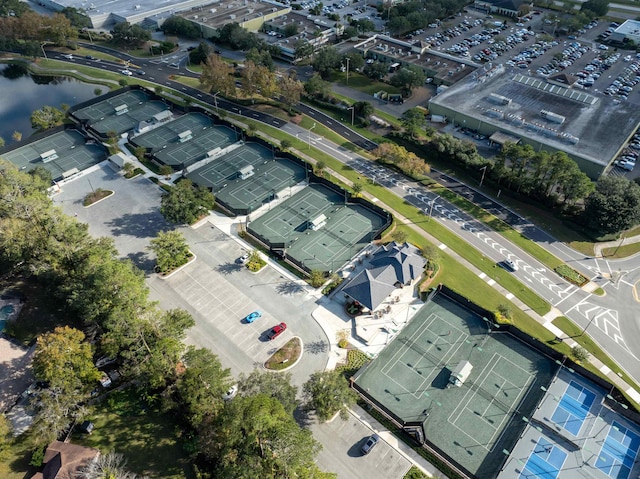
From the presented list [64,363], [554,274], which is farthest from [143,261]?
[554,274]

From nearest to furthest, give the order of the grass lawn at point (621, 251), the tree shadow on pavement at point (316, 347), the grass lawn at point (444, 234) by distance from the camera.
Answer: the tree shadow on pavement at point (316, 347) < the grass lawn at point (444, 234) < the grass lawn at point (621, 251)

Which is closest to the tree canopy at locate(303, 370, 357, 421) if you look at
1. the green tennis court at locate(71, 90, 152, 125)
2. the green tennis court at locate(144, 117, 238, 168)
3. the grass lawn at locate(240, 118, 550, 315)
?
the grass lawn at locate(240, 118, 550, 315)

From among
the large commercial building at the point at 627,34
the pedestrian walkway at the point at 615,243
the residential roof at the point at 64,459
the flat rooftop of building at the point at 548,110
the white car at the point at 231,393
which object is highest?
the large commercial building at the point at 627,34

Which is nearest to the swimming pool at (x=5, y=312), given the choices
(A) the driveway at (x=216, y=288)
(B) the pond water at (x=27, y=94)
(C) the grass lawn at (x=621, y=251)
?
(A) the driveway at (x=216, y=288)

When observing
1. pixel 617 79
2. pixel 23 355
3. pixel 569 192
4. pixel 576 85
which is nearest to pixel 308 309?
pixel 23 355

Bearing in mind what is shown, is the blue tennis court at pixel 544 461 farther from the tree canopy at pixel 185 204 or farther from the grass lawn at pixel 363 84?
the grass lawn at pixel 363 84

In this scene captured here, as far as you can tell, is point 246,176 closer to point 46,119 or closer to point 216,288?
point 216,288

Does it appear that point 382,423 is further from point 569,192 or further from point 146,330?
point 569,192
